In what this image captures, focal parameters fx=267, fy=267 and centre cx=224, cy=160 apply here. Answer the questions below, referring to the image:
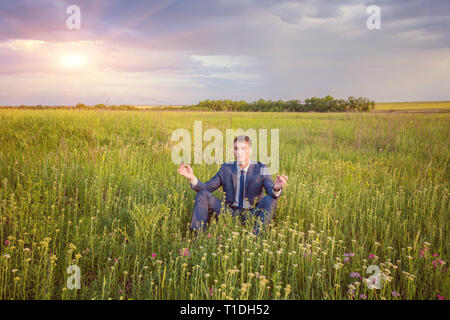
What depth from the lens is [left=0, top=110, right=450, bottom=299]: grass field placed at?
2830mm

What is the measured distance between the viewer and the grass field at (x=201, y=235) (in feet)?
9.29

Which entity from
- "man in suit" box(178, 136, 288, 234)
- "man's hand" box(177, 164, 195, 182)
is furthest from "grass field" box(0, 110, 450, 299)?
"man's hand" box(177, 164, 195, 182)

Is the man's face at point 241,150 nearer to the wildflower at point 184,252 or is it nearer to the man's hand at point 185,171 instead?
the man's hand at point 185,171

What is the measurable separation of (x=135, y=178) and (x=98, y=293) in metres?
3.33

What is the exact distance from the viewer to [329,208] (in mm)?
4781

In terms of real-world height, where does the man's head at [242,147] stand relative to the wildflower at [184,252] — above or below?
above

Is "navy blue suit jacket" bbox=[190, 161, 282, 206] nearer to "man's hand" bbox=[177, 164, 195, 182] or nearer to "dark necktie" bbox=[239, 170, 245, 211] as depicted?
"dark necktie" bbox=[239, 170, 245, 211]

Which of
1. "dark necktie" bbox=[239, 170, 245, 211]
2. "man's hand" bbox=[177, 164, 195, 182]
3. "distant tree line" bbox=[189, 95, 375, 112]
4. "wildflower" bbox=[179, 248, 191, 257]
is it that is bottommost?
"wildflower" bbox=[179, 248, 191, 257]

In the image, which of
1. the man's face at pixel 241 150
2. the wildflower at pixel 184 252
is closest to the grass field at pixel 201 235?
the wildflower at pixel 184 252

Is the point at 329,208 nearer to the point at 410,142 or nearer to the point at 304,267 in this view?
the point at 304,267

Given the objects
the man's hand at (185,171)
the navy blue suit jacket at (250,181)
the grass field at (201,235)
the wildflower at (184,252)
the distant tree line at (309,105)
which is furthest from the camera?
the distant tree line at (309,105)

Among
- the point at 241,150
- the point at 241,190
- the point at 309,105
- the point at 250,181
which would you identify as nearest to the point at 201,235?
the point at 241,190
